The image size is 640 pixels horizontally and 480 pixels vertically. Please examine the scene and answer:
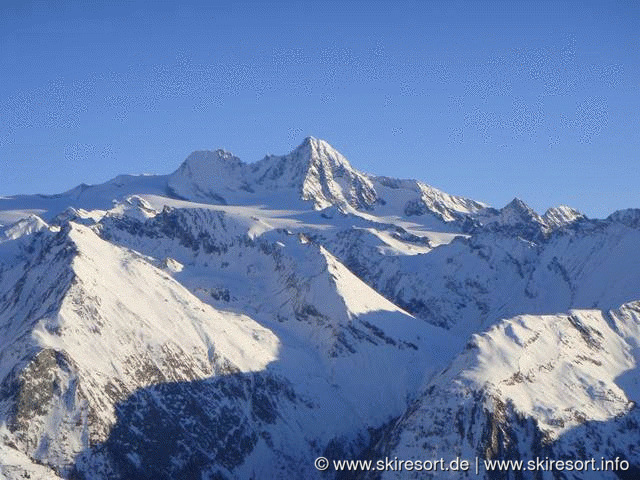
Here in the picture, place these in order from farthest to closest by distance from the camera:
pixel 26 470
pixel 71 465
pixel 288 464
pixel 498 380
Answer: pixel 288 464 → pixel 498 380 → pixel 71 465 → pixel 26 470

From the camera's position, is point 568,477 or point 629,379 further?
point 629,379

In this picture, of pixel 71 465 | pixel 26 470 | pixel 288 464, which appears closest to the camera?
pixel 26 470

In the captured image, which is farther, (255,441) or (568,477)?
(255,441)

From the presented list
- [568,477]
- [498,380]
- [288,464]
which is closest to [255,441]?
[288,464]

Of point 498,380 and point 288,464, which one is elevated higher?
point 498,380

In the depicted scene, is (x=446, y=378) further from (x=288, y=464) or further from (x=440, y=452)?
(x=288, y=464)

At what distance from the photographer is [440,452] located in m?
168

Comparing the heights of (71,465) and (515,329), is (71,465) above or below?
below

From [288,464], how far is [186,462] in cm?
2149

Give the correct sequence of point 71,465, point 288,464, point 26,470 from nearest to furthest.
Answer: point 26,470 < point 71,465 < point 288,464

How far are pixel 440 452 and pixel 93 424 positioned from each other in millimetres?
53914

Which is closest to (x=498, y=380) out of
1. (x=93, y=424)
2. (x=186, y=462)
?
(x=186, y=462)

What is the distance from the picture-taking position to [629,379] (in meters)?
197

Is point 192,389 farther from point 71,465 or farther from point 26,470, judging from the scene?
point 26,470
